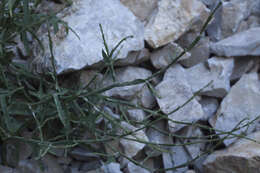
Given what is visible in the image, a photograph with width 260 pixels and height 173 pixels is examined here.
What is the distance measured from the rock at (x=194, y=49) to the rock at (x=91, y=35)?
0.22 meters

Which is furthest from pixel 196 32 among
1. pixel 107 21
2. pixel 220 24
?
pixel 107 21

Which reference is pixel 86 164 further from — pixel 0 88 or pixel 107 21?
pixel 107 21

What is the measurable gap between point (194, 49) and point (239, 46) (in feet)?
0.60

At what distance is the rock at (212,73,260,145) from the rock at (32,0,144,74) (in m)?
0.41

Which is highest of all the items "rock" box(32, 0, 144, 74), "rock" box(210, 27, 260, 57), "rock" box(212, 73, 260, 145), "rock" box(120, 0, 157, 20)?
"rock" box(120, 0, 157, 20)

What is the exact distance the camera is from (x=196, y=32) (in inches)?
63.4

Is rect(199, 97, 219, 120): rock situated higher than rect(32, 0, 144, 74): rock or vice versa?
rect(32, 0, 144, 74): rock

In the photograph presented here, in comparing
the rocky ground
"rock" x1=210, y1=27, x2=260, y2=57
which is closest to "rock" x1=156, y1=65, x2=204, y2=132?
the rocky ground

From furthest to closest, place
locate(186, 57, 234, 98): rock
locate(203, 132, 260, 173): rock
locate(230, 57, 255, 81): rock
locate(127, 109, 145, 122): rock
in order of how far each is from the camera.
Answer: locate(230, 57, 255, 81): rock → locate(186, 57, 234, 98): rock → locate(127, 109, 145, 122): rock → locate(203, 132, 260, 173): rock

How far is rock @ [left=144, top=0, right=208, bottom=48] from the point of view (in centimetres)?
149

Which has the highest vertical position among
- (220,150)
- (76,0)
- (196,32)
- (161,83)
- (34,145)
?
(76,0)

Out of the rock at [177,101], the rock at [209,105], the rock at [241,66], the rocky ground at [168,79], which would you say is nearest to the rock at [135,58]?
the rocky ground at [168,79]

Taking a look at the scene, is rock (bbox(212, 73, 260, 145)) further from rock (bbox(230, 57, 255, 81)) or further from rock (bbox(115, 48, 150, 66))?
rock (bbox(115, 48, 150, 66))

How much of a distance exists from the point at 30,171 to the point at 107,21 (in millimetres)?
613
